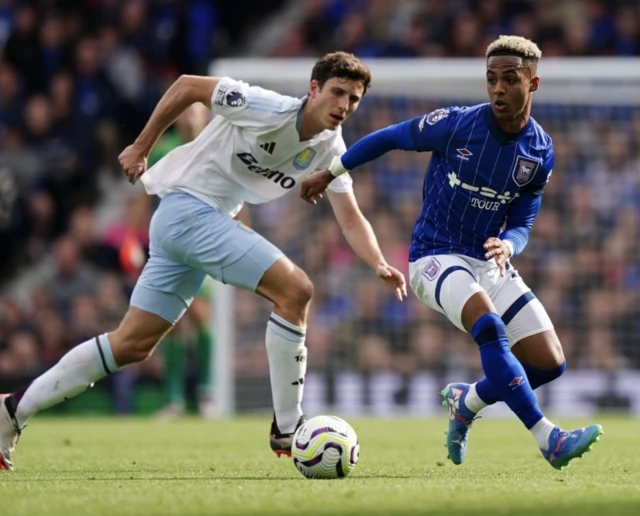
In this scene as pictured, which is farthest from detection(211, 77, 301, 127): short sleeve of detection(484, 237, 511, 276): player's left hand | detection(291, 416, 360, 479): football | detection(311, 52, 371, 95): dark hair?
detection(291, 416, 360, 479): football

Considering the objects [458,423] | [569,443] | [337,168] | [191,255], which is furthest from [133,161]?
[569,443]

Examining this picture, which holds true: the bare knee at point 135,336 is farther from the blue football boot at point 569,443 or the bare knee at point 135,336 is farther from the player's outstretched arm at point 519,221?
the blue football boot at point 569,443

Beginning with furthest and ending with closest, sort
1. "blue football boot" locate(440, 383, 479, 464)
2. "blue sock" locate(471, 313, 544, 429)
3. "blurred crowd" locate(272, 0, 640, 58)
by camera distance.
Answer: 1. "blurred crowd" locate(272, 0, 640, 58)
2. "blue football boot" locate(440, 383, 479, 464)
3. "blue sock" locate(471, 313, 544, 429)

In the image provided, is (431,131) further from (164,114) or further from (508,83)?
(164,114)

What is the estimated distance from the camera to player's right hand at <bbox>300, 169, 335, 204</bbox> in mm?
6398

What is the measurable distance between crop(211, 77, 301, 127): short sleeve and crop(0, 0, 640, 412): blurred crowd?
173 inches

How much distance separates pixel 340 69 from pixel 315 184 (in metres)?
0.60

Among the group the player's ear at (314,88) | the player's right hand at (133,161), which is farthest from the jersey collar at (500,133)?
the player's right hand at (133,161)

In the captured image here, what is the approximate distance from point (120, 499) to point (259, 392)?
798cm

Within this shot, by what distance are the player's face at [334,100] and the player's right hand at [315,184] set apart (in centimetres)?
26

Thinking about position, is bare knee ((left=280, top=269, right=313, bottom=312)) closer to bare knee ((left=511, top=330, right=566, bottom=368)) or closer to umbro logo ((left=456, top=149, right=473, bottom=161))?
umbro logo ((left=456, top=149, right=473, bottom=161))

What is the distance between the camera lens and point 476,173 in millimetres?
6410

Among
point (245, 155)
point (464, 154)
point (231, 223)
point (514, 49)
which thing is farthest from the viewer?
point (245, 155)

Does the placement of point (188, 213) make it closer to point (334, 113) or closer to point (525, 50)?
point (334, 113)
